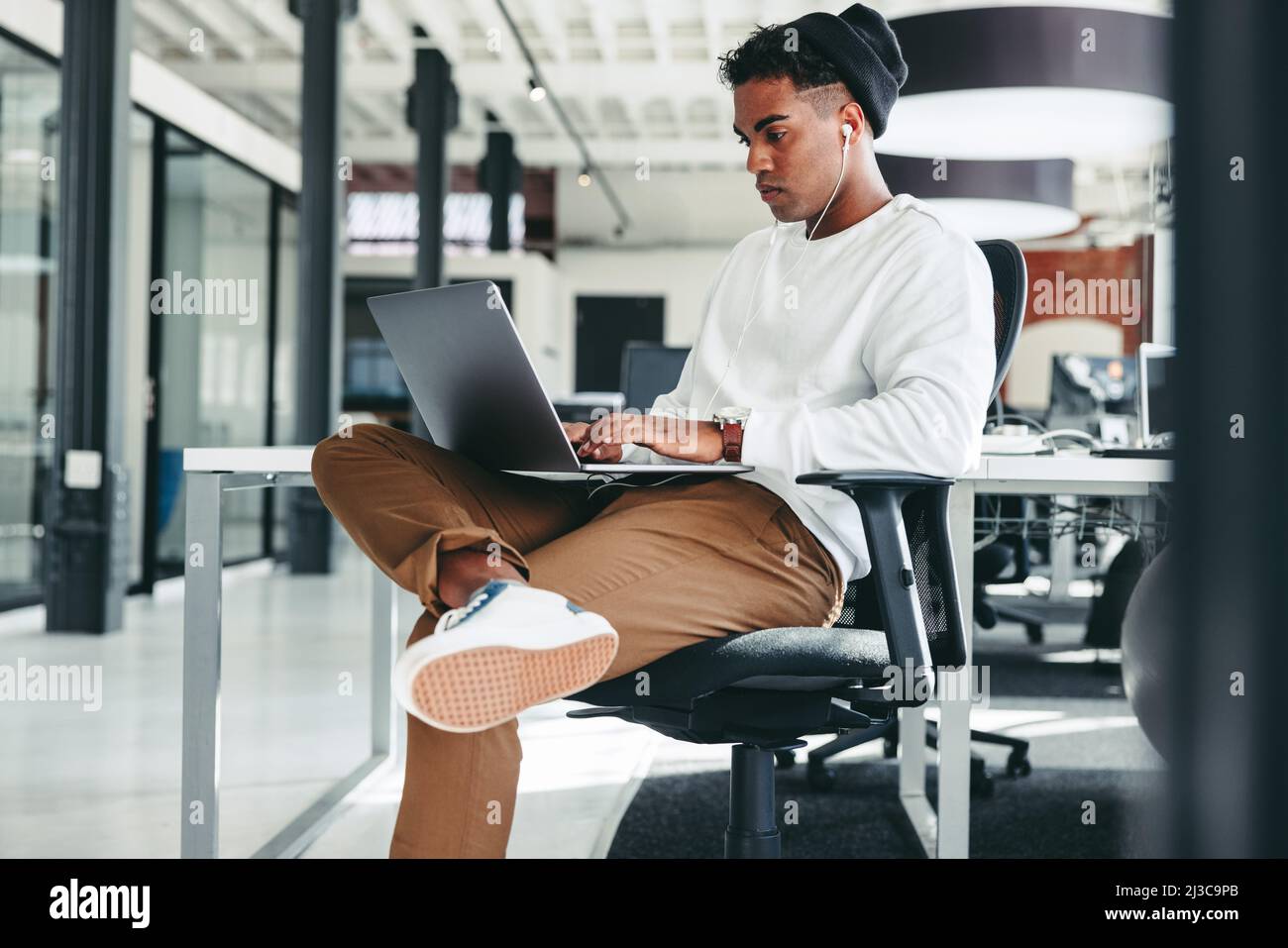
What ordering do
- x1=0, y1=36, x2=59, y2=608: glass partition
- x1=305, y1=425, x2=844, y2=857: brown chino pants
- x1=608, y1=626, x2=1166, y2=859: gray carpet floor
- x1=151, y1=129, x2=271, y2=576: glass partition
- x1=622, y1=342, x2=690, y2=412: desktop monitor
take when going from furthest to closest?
x1=151, y1=129, x2=271, y2=576: glass partition, x1=0, y1=36, x2=59, y2=608: glass partition, x1=622, y1=342, x2=690, y2=412: desktop monitor, x1=608, y1=626, x2=1166, y2=859: gray carpet floor, x1=305, y1=425, x2=844, y2=857: brown chino pants

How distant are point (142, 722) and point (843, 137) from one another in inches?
105

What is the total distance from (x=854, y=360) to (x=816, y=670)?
0.43 metres

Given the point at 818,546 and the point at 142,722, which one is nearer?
the point at 818,546

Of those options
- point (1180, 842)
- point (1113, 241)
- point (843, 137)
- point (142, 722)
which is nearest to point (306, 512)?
point (142, 722)

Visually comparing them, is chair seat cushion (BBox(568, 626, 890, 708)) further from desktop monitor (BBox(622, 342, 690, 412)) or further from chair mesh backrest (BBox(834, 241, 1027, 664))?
desktop monitor (BBox(622, 342, 690, 412))

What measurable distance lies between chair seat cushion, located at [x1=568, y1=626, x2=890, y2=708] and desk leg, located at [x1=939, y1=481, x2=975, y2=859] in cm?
62

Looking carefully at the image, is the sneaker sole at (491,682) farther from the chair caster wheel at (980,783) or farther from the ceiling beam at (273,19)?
the ceiling beam at (273,19)

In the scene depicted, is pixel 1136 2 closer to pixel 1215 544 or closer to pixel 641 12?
pixel 641 12

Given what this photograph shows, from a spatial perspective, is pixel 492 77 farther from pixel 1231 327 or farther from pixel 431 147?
pixel 1231 327

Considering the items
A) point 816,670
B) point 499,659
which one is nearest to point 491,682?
point 499,659

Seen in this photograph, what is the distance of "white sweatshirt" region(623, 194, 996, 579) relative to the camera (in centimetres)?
137

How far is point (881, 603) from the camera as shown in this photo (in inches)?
54.3

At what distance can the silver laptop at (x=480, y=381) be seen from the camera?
1.35 meters

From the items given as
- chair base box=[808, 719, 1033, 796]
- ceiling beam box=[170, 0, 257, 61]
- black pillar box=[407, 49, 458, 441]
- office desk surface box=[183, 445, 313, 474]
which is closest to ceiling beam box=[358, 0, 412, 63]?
black pillar box=[407, 49, 458, 441]
